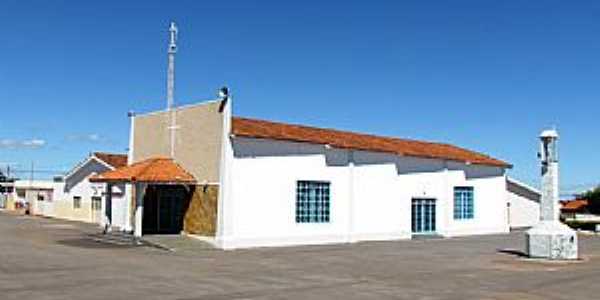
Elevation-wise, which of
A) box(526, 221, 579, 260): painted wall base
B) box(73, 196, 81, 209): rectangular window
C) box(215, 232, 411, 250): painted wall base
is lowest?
box(215, 232, 411, 250): painted wall base

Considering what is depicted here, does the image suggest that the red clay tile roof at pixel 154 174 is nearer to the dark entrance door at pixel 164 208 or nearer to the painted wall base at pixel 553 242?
the dark entrance door at pixel 164 208

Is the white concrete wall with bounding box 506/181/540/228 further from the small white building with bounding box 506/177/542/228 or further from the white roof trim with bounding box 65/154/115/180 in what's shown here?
the white roof trim with bounding box 65/154/115/180

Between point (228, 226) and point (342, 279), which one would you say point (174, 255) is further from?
point (342, 279)

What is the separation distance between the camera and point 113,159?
4459 cm

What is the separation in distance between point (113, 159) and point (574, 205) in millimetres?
64709

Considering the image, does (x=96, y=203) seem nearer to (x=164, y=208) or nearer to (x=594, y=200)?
(x=164, y=208)

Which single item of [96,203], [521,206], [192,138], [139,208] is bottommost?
[521,206]

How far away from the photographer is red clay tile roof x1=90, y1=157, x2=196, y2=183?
28.1m

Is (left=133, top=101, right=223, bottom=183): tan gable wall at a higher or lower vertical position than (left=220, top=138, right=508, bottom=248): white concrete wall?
higher

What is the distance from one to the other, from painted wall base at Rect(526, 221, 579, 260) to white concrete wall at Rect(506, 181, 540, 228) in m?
24.5

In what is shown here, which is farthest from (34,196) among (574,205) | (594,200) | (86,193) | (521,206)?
(574,205)

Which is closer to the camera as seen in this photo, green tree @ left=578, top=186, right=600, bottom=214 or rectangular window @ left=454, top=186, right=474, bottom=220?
rectangular window @ left=454, top=186, right=474, bottom=220

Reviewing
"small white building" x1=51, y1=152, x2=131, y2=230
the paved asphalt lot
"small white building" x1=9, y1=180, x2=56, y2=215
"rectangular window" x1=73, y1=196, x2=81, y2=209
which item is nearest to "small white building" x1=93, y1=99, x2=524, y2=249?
the paved asphalt lot

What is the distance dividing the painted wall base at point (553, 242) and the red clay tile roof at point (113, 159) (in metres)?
27.8
